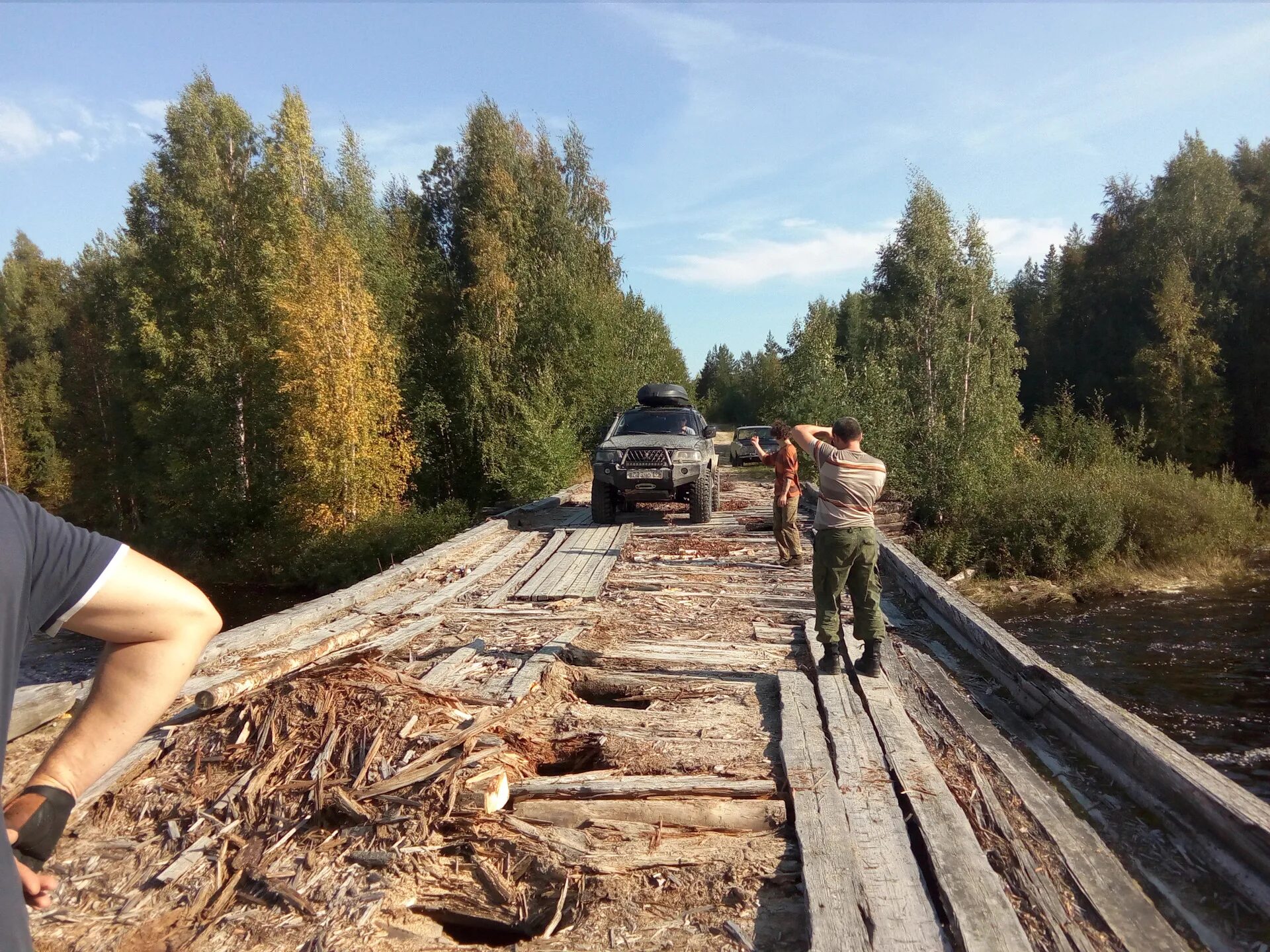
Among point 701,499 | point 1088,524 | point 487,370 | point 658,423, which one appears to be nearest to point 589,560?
point 701,499

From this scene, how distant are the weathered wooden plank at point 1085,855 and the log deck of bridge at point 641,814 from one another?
0.05 ft

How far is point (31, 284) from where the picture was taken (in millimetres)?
48438

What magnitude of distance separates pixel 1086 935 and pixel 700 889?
143cm

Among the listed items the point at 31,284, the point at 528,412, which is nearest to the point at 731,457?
the point at 528,412

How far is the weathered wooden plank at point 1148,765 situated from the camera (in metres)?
3.20

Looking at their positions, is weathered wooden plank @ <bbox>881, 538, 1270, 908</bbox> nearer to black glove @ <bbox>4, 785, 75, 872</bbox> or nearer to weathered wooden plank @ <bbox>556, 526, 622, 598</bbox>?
black glove @ <bbox>4, 785, 75, 872</bbox>

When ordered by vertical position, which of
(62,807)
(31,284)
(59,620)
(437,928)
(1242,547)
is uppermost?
(31,284)

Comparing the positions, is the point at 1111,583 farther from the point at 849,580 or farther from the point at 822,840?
the point at 822,840

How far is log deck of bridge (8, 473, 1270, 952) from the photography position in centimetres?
313

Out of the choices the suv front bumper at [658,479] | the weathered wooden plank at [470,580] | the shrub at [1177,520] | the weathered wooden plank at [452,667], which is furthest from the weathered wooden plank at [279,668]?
the shrub at [1177,520]

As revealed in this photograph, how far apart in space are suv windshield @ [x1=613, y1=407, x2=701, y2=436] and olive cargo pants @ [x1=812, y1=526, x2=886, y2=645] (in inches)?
324

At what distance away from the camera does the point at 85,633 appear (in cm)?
143

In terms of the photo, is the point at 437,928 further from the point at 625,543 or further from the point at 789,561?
the point at 625,543

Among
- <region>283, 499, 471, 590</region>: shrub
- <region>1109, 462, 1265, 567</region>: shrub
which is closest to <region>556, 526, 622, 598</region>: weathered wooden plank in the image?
<region>283, 499, 471, 590</region>: shrub
